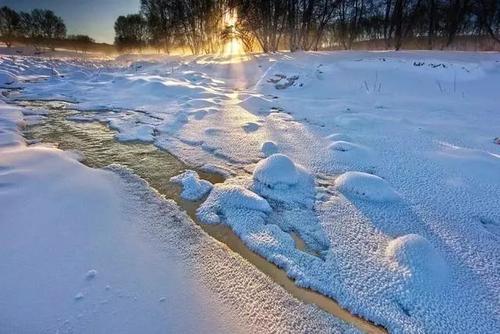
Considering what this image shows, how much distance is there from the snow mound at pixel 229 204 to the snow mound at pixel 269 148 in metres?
1.02

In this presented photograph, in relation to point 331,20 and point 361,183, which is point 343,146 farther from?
point 331,20

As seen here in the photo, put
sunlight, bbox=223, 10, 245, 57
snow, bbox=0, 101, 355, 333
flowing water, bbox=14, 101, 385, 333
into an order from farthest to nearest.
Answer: sunlight, bbox=223, 10, 245, 57 → flowing water, bbox=14, 101, 385, 333 → snow, bbox=0, 101, 355, 333

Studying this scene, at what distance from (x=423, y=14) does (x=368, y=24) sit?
6.21 m

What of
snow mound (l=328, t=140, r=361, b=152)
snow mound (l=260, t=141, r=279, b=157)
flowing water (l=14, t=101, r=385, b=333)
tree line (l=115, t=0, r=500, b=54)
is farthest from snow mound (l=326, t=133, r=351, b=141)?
tree line (l=115, t=0, r=500, b=54)

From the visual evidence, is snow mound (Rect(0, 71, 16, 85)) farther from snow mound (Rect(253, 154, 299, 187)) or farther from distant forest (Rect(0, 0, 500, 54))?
distant forest (Rect(0, 0, 500, 54))

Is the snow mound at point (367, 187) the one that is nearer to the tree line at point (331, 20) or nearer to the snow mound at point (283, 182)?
the snow mound at point (283, 182)

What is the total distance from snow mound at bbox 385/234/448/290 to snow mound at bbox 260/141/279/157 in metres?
1.83

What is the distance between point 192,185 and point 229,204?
48 centimetres

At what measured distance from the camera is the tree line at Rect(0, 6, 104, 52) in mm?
33375

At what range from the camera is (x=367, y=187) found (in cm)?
260

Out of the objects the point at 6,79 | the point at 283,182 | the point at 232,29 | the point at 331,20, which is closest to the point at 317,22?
the point at 331,20

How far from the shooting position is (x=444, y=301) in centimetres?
158

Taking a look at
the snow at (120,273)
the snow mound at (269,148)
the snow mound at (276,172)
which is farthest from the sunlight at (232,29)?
the snow at (120,273)

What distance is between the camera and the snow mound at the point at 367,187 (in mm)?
2538
